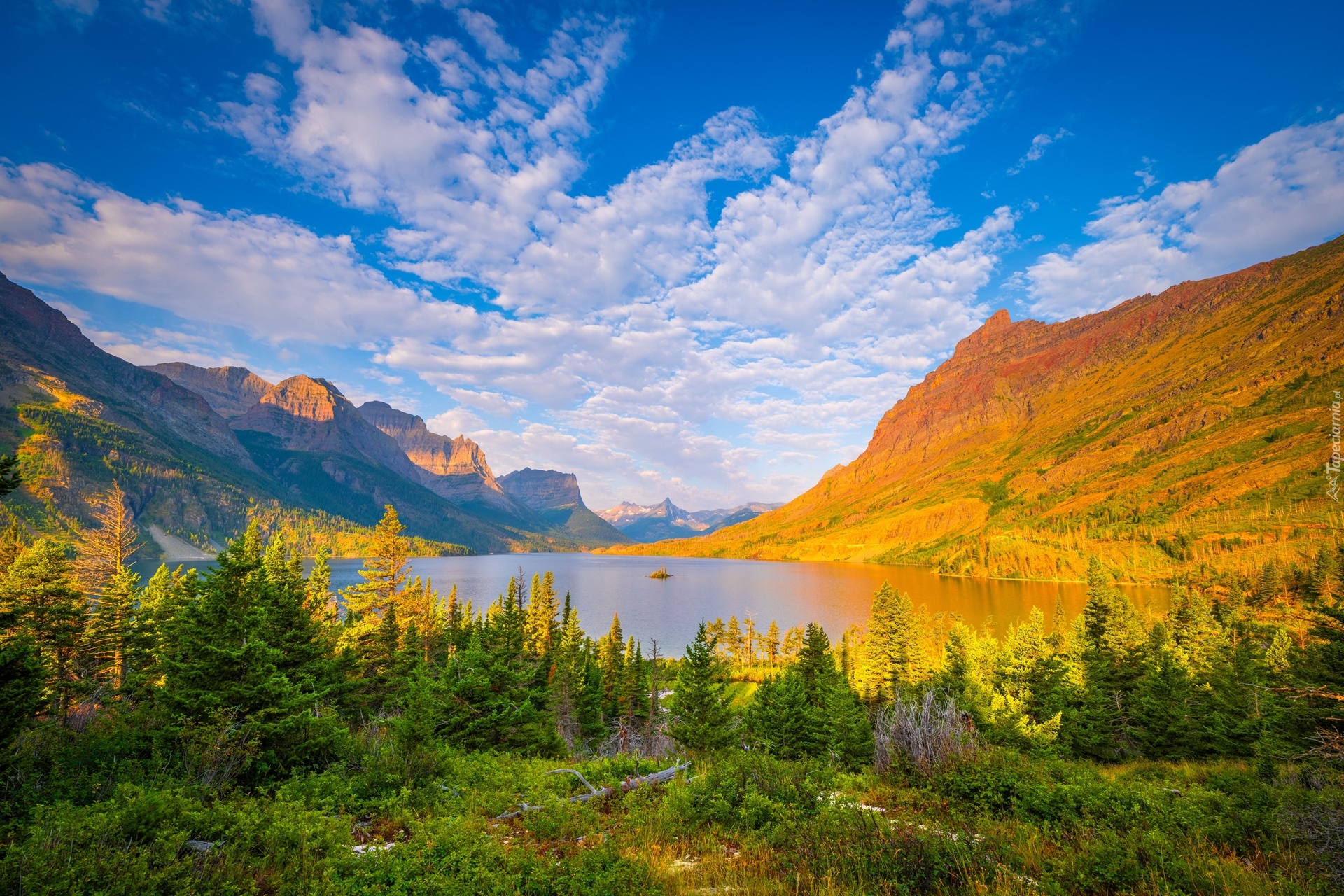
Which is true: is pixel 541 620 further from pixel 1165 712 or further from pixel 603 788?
pixel 1165 712

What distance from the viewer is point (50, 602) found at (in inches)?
875

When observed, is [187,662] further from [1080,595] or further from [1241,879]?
[1080,595]

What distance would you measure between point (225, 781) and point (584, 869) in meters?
7.79

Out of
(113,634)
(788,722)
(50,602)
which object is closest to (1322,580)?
(788,722)

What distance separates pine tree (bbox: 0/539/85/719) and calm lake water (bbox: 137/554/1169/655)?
6236 centimetres

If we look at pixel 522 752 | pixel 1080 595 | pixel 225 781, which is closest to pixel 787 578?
pixel 1080 595

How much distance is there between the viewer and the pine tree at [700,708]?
2908 centimetres

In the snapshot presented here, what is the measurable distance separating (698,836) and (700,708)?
77.4 ft

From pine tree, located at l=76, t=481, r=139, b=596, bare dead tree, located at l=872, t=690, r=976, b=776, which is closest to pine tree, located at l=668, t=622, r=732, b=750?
bare dead tree, located at l=872, t=690, r=976, b=776

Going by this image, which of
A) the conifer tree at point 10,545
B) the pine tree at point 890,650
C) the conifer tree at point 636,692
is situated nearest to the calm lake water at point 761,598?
the conifer tree at point 636,692

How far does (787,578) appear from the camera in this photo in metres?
186

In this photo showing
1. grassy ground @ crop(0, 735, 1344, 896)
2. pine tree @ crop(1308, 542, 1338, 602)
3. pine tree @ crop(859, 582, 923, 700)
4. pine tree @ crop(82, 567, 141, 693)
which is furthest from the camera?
pine tree @ crop(1308, 542, 1338, 602)

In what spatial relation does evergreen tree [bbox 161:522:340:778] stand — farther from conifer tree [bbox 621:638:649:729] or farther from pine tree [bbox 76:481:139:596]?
conifer tree [bbox 621:638:649:729]

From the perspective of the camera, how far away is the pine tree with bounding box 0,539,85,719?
21.0 meters
